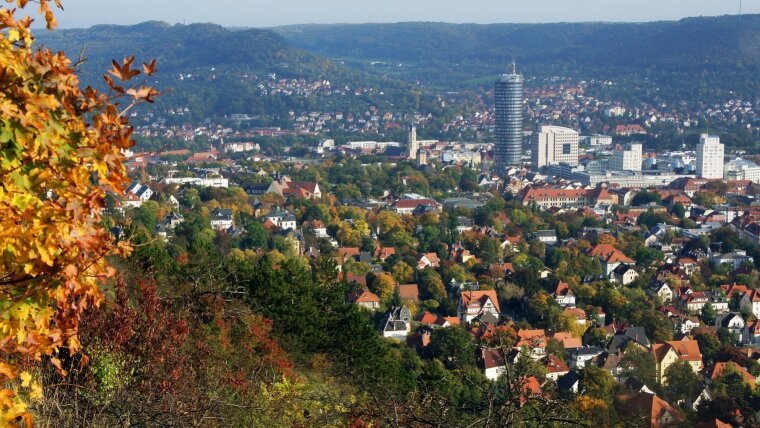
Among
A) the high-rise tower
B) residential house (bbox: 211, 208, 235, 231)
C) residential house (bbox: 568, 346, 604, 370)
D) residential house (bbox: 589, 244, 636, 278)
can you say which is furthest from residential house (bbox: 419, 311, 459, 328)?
the high-rise tower

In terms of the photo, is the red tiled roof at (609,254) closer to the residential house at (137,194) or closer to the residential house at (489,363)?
the residential house at (489,363)

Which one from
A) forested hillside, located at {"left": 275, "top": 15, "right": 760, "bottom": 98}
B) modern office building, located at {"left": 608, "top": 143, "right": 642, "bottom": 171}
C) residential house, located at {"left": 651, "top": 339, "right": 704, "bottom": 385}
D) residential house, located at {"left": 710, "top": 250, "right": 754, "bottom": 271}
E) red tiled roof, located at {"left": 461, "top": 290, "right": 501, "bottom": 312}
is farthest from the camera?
forested hillside, located at {"left": 275, "top": 15, "right": 760, "bottom": 98}

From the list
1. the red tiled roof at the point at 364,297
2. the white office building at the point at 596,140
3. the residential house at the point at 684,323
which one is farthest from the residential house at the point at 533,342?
the white office building at the point at 596,140

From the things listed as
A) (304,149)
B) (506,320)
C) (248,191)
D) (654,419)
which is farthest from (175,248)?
(304,149)

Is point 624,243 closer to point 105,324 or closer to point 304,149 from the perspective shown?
point 105,324

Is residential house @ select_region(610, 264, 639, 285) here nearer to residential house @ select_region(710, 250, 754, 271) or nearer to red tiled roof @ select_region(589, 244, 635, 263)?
red tiled roof @ select_region(589, 244, 635, 263)

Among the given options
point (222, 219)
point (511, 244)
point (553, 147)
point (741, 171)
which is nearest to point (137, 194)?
point (222, 219)

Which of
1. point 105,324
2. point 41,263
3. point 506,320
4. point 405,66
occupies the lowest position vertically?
point 405,66
